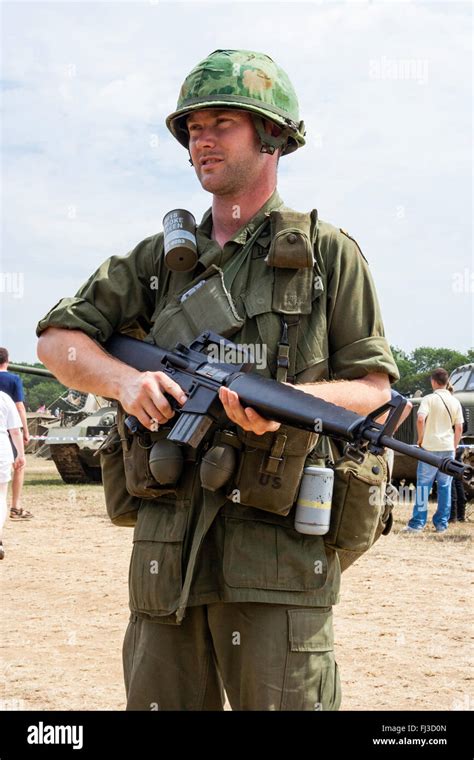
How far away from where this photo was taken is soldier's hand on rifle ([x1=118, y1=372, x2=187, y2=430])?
2615 mm

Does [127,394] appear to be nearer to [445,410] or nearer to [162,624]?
[162,624]

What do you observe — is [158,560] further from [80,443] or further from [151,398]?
[80,443]

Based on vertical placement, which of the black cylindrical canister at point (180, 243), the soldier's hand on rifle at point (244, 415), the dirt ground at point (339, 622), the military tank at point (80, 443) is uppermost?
the black cylindrical canister at point (180, 243)

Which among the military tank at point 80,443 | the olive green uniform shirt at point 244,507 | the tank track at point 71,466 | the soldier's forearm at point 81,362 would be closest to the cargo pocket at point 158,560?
the olive green uniform shirt at point 244,507

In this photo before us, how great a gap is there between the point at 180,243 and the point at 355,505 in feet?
3.00

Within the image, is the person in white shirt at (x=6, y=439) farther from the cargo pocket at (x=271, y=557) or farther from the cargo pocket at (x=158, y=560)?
the cargo pocket at (x=271, y=557)

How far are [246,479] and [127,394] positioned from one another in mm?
409

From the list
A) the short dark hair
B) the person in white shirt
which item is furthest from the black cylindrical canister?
the short dark hair

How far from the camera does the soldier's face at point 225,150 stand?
2744 millimetres

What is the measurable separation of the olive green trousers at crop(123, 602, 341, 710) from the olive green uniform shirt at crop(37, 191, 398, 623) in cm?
5

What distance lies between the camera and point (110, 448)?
9.65ft

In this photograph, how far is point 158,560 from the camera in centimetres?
267

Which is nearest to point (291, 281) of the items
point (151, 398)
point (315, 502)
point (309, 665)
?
point (151, 398)
